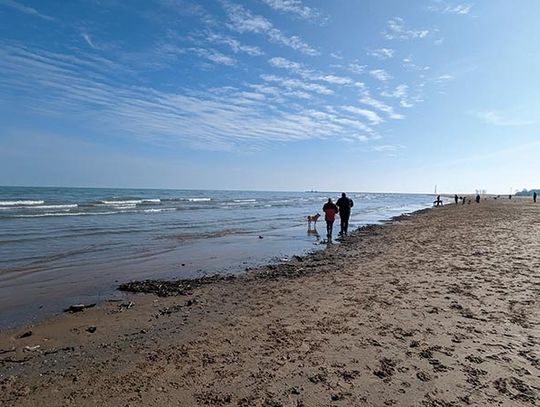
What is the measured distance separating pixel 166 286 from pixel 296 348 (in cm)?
463

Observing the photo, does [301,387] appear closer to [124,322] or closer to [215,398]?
[215,398]

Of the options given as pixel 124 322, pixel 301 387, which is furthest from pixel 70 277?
pixel 301 387

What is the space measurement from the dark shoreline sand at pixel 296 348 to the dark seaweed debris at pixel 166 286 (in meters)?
0.39

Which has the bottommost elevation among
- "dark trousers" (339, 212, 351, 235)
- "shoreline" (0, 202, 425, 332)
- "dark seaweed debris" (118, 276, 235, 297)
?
"shoreline" (0, 202, 425, 332)

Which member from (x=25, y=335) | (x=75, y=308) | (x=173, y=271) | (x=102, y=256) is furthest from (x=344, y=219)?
(x=25, y=335)

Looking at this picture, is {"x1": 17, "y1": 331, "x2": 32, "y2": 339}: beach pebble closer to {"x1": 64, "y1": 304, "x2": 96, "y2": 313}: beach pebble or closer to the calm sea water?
the calm sea water

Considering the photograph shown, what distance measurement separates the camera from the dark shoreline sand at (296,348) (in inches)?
153

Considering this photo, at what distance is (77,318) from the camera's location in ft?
21.1

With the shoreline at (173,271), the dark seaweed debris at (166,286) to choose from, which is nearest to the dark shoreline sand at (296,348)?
the dark seaweed debris at (166,286)

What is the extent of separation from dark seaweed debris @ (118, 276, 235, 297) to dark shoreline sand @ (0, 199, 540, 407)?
0.39 m

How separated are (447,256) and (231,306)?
884 cm

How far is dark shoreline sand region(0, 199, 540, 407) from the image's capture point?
153 inches

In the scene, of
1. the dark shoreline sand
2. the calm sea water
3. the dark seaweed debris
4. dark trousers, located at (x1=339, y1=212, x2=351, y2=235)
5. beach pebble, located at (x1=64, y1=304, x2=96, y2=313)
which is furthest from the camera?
dark trousers, located at (x1=339, y1=212, x2=351, y2=235)

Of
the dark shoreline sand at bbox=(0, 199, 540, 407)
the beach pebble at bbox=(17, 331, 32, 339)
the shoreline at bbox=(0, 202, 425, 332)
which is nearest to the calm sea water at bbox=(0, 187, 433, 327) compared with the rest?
the shoreline at bbox=(0, 202, 425, 332)
